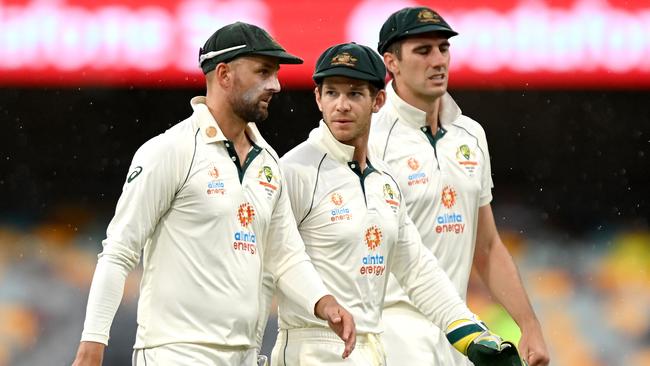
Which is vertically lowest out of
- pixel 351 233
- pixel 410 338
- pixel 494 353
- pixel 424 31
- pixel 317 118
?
pixel 410 338

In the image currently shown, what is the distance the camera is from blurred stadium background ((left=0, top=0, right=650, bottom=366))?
345 inches

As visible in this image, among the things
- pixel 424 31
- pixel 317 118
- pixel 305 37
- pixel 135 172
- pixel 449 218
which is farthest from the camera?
pixel 317 118

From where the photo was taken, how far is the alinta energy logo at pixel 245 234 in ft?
14.8

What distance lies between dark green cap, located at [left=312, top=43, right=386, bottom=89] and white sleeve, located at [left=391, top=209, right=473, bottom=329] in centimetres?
52

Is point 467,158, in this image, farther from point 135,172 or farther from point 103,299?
point 103,299

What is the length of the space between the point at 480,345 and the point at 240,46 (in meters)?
1.27

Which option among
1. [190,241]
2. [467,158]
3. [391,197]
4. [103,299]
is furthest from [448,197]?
[103,299]

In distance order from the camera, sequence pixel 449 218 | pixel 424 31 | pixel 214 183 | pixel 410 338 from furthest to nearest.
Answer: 1. pixel 424 31
2. pixel 449 218
3. pixel 410 338
4. pixel 214 183

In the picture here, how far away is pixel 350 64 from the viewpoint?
5.01m

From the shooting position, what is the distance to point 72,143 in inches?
364

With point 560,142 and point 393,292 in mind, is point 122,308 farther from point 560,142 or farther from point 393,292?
point 393,292

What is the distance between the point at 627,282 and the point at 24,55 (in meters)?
4.37

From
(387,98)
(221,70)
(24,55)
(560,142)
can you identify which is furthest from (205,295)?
(560,142)

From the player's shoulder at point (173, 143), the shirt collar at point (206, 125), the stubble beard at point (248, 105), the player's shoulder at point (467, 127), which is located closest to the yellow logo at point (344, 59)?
the stubble beard at point (248, 105)
